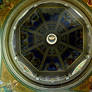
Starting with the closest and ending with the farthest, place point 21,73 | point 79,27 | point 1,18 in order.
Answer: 1. point 1,18
2. point 21,73
3. point 79,27

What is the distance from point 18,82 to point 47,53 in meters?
5.05

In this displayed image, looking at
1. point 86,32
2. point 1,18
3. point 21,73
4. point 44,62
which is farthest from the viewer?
point 44,62

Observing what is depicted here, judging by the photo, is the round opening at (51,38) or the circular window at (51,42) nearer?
the circular window at (51,42)

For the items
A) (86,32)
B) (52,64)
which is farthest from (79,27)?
(52,64)

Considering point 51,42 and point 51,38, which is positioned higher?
point 51,38

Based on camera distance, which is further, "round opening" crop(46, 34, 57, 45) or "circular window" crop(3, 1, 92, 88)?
"round opening" crop(46, 34, 57, 45)

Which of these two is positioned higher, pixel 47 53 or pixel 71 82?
pixel 47 53

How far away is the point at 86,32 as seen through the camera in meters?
13.1

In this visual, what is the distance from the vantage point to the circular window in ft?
43.1

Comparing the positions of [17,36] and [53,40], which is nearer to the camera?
[17,36]

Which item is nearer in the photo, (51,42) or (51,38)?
(51,38)

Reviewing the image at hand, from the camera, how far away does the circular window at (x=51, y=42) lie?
13.1m

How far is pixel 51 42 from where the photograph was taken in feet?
52.8

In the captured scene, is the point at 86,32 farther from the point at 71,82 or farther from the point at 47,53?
the point at 47,53
